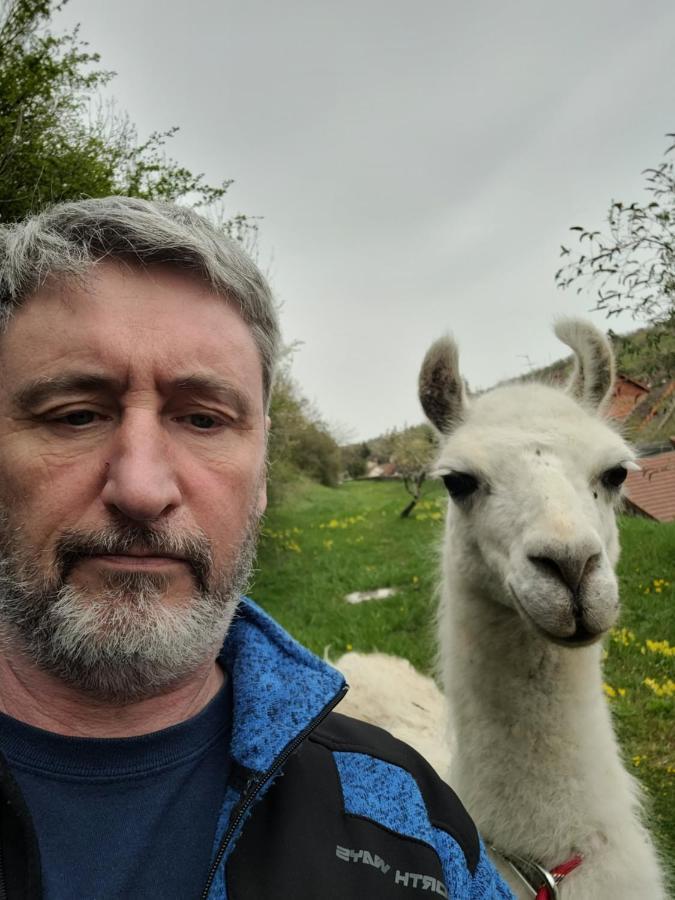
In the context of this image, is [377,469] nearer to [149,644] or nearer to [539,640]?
[539,640]

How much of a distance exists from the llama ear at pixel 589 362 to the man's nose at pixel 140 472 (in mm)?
2475

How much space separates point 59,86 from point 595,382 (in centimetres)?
1330

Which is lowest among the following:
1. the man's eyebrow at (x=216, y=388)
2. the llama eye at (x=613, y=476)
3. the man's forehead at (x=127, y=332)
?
the llama eye at (x=613, y=476)

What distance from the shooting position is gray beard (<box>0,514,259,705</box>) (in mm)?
1218

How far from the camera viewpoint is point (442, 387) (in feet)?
10.7

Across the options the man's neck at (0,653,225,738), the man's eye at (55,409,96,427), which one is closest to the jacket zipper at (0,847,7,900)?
the man's neck at (0,653,225,738)

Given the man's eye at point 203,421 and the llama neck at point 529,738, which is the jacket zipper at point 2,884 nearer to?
the man's eye at point 203,421

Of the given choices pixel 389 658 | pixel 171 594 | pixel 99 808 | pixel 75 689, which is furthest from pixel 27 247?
pixel 389 658

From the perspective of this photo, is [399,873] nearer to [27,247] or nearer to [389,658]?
[27,247]

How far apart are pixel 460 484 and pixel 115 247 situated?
180 centimetres

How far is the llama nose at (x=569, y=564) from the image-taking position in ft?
6.77

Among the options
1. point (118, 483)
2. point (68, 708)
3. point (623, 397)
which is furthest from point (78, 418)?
point (623, 397)

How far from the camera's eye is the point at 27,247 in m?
1.45

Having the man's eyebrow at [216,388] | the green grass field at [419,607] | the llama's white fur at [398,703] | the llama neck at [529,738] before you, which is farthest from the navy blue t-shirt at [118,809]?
the llama's white fur at [398,703]
